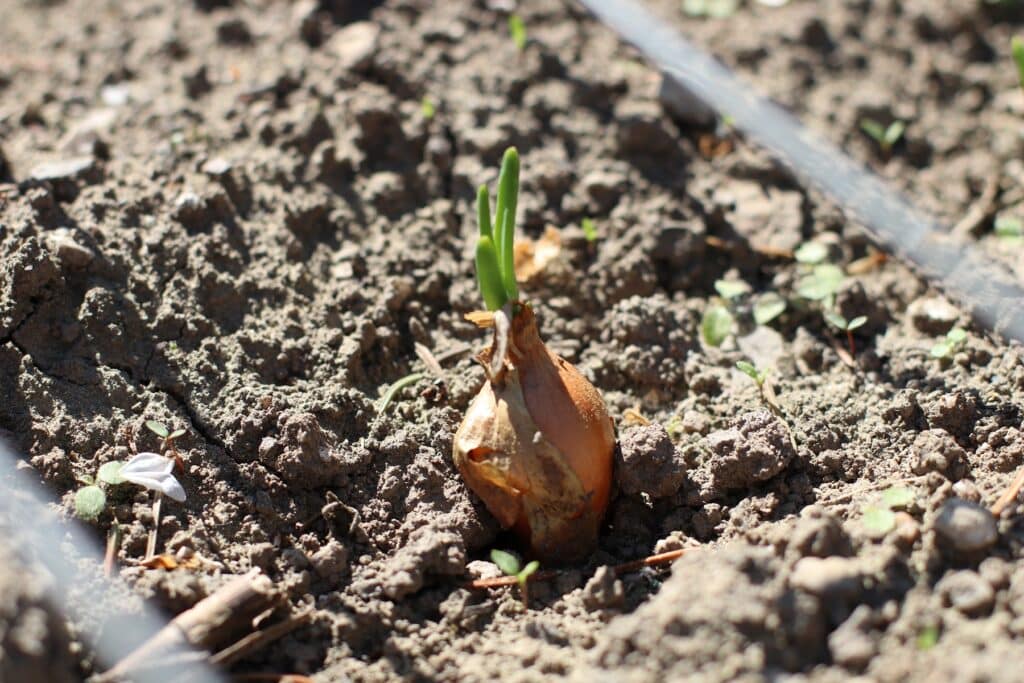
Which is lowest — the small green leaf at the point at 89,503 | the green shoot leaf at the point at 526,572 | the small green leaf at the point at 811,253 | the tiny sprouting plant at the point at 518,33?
the green shoot leaf at the point at 526,572

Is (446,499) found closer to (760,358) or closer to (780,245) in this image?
(760,358)

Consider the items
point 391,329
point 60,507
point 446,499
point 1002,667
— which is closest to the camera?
point 1002,667

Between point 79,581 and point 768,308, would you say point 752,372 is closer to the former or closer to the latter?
point 768,308

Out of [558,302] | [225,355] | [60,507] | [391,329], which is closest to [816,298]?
[558,302]

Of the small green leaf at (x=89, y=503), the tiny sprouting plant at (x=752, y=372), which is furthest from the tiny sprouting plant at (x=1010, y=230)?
the small green leaf at (x=89, y=503)

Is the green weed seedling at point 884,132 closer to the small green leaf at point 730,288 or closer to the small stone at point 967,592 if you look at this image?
the small green leaf at point 730,288

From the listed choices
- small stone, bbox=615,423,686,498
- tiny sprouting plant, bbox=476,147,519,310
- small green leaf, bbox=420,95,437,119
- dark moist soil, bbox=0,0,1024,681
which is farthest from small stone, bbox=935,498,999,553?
small green leaf, bbox=420,95,437,119
